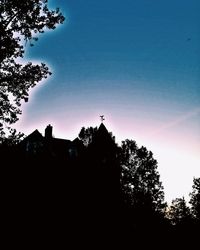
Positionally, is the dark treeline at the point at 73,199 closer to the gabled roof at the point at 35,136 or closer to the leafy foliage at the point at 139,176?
the gabled roof at the point at 35,136

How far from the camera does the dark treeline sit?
90.4 feet

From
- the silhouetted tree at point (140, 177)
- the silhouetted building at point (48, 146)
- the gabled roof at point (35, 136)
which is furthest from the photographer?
the silhouetted tree at point (140, 177)

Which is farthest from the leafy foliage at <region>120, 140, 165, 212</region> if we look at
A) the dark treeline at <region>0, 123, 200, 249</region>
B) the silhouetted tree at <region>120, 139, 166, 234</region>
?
the dark treeline at <region>0, 123, 200, 249</region>

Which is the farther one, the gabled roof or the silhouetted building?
the gabled roof

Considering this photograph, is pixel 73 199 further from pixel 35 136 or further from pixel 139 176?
pixel 139 176

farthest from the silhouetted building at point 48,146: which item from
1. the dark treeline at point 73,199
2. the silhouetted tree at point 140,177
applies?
the silhouetted tree at point 140,177

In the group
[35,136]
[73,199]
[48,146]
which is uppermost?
[35,136]

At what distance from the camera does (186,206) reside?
244 feet

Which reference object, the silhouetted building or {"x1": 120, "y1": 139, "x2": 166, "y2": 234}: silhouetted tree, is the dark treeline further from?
{"x1": 120, "y1": 139, "x2": 166, "y2": 234}: silhouetted tree

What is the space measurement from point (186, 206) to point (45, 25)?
6436 cm

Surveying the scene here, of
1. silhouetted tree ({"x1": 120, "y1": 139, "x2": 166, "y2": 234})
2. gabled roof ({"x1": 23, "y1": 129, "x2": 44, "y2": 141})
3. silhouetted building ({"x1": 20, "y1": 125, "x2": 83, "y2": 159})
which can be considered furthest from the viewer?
silhouetted tree ({"x1": 120, "y1": 139, "x2": 166, "y2": 234})

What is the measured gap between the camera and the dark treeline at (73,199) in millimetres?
27562

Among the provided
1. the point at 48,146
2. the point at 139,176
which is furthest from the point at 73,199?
the point at 139,176

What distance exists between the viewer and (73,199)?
34594 millimetres
